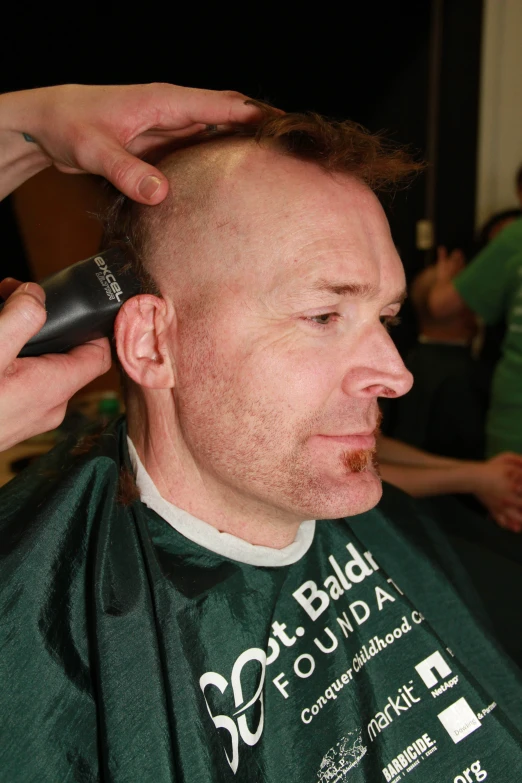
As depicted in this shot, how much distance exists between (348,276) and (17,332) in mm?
572

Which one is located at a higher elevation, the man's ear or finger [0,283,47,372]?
finger [0,283,47,372]

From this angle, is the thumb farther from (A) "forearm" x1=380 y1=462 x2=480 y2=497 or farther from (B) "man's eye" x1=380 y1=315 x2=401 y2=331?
(A) "forearm" x1=380 y1=462 x2=480 y2=497

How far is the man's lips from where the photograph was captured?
1.17 meters

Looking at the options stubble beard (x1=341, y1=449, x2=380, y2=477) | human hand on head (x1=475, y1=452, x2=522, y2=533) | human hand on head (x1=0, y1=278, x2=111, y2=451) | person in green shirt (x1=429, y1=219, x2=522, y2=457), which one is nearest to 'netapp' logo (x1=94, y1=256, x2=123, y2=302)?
human hand on head (x1=0, y1=278, x2=111, y2=451)

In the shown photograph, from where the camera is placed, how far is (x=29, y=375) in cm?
100

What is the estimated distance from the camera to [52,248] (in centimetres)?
205

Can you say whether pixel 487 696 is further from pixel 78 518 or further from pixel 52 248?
pixel 52 248

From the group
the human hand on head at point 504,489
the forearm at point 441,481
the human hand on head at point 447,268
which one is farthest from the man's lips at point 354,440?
the human hand on head at point 447,268

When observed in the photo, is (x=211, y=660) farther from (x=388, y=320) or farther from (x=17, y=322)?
(x=388, y=320)

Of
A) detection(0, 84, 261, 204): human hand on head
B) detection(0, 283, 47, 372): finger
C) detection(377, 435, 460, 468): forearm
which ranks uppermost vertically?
detection(0, 84, 261, 204): human hand on head

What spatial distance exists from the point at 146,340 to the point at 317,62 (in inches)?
94.5

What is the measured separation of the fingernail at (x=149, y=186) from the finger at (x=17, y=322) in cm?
26

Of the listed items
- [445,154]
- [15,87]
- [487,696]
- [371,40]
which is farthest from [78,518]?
[445,154]

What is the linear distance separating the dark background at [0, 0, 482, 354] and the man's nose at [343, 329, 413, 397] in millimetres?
393
